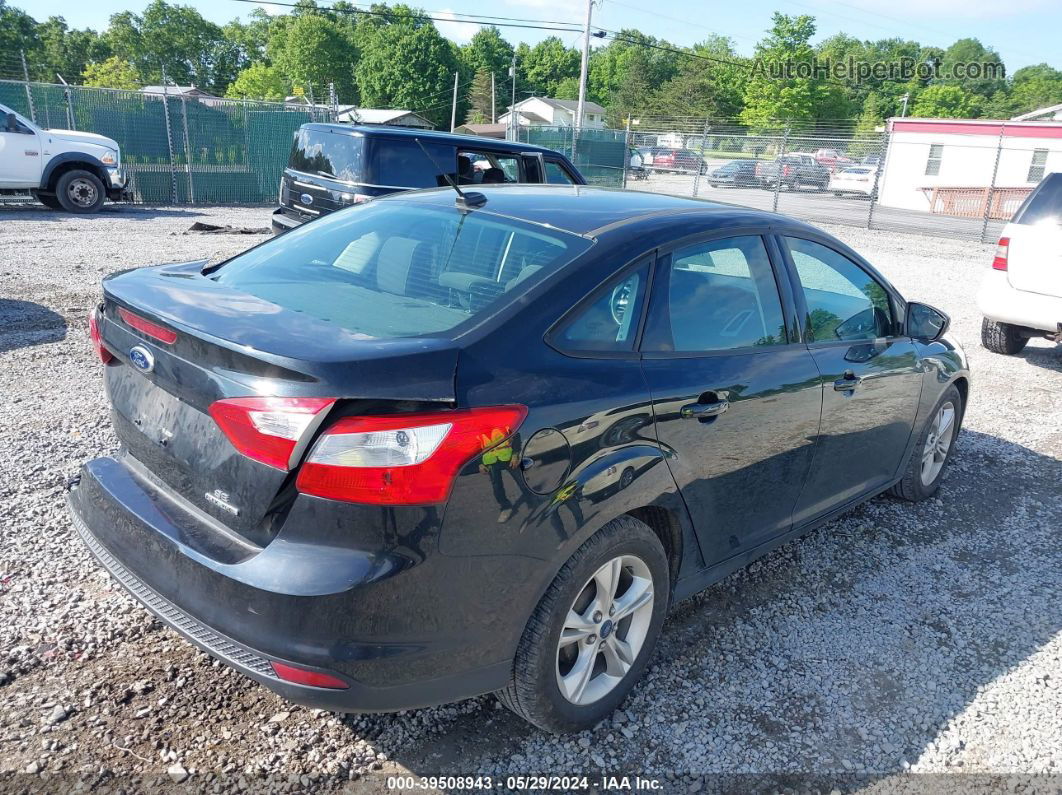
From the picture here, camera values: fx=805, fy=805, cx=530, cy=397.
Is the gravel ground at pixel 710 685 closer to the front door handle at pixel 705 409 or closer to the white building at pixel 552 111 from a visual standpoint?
the front door handle at pixel 705 409

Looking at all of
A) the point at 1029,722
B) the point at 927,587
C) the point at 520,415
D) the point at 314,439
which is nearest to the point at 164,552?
the point at 314,439

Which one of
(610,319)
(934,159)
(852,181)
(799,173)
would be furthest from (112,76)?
(610,319)

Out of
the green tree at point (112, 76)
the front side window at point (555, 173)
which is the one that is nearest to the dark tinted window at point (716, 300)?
the front side window at point (555, 173)

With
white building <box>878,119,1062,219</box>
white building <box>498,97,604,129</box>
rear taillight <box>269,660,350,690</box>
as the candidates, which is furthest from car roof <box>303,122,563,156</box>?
white building <box>498,97,604,129</box>

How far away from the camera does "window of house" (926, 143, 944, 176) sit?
125 feet

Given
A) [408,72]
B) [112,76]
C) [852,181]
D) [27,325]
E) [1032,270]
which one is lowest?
[27,325]

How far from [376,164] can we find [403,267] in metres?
7.19

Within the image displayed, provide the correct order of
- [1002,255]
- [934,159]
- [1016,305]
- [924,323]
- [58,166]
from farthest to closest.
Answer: [934,159]
[58,166]
[1002,255]
[1016,305]
[924,323]

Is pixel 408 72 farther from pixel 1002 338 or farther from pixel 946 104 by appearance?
pixel 1002 338

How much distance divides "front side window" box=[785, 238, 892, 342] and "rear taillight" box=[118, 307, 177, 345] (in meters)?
2.45

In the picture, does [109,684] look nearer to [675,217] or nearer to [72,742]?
[72,742]

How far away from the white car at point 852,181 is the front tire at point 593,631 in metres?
26.6

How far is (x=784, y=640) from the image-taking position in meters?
3.29

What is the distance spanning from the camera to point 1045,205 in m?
7.41
